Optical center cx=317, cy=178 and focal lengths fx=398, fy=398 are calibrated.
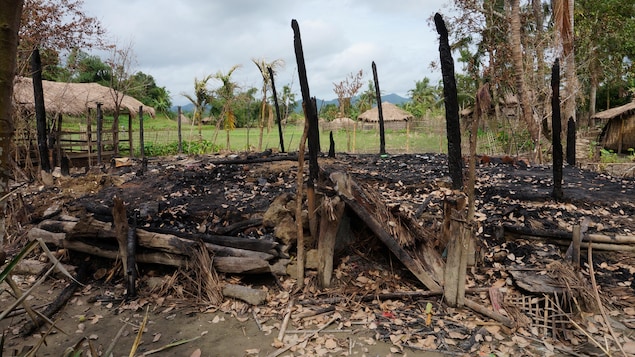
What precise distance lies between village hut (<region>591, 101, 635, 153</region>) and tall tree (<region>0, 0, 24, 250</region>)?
61.6ft

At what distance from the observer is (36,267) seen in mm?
5324

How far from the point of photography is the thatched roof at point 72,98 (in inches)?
495

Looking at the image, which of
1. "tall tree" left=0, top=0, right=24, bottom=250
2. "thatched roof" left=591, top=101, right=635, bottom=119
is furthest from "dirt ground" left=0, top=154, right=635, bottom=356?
"thatched roof" left=591, top=101, right=635, bottom=119

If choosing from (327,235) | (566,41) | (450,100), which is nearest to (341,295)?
(327,235)

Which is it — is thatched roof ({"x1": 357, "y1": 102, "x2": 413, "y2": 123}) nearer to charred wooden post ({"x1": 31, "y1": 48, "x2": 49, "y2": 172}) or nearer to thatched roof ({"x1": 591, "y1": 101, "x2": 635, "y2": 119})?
thatched roof ({"x1": 591, "y1": 101, "x2": 635, "y2": 119})

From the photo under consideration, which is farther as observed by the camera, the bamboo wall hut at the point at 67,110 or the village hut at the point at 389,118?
the village hut at the point at 389,118

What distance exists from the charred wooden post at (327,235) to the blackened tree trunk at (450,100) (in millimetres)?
2443

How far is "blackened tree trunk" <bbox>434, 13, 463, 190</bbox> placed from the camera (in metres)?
5.74

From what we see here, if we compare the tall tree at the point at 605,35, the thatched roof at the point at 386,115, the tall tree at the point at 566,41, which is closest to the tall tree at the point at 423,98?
the thatched roof at the point at 386,115

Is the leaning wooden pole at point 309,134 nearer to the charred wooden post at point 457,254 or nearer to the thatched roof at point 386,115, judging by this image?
the charred wooden post at point 457,254

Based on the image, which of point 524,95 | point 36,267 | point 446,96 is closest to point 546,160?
point 524,95

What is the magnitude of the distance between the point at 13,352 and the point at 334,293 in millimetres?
3014

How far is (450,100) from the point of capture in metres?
5.75

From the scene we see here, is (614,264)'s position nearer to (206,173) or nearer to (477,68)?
(206,173)
